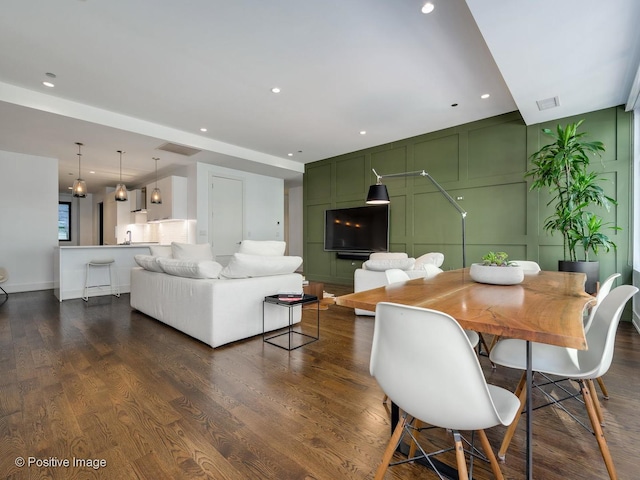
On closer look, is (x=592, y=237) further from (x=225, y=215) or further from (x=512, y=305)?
(x=225, y=215)

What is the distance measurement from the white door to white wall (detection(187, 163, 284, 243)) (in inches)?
4.3

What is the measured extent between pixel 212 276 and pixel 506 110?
15.0ft

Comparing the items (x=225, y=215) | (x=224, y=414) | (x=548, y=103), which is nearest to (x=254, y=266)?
(x=224, y=414)

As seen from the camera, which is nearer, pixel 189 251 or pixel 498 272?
pixel 498 272

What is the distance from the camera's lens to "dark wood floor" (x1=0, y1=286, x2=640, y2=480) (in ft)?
4.36

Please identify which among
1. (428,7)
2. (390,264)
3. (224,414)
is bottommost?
(224,414)

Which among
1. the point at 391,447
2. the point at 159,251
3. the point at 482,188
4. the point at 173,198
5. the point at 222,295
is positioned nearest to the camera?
the point at 391,447

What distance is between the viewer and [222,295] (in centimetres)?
275

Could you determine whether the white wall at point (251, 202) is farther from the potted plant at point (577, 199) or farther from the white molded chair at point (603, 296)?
the white molded chair at point (603, 296)

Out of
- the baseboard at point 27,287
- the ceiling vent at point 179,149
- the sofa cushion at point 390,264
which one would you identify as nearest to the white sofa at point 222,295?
the sofa cushion at point 390,264

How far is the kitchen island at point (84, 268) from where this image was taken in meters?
5.00

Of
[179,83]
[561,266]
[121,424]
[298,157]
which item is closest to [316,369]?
[121,424]

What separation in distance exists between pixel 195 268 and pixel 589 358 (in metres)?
2.95

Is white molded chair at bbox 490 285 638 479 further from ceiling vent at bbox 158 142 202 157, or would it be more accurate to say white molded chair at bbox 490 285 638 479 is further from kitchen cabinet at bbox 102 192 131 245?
kitchen cabinet at bbox 102 192 131 245
